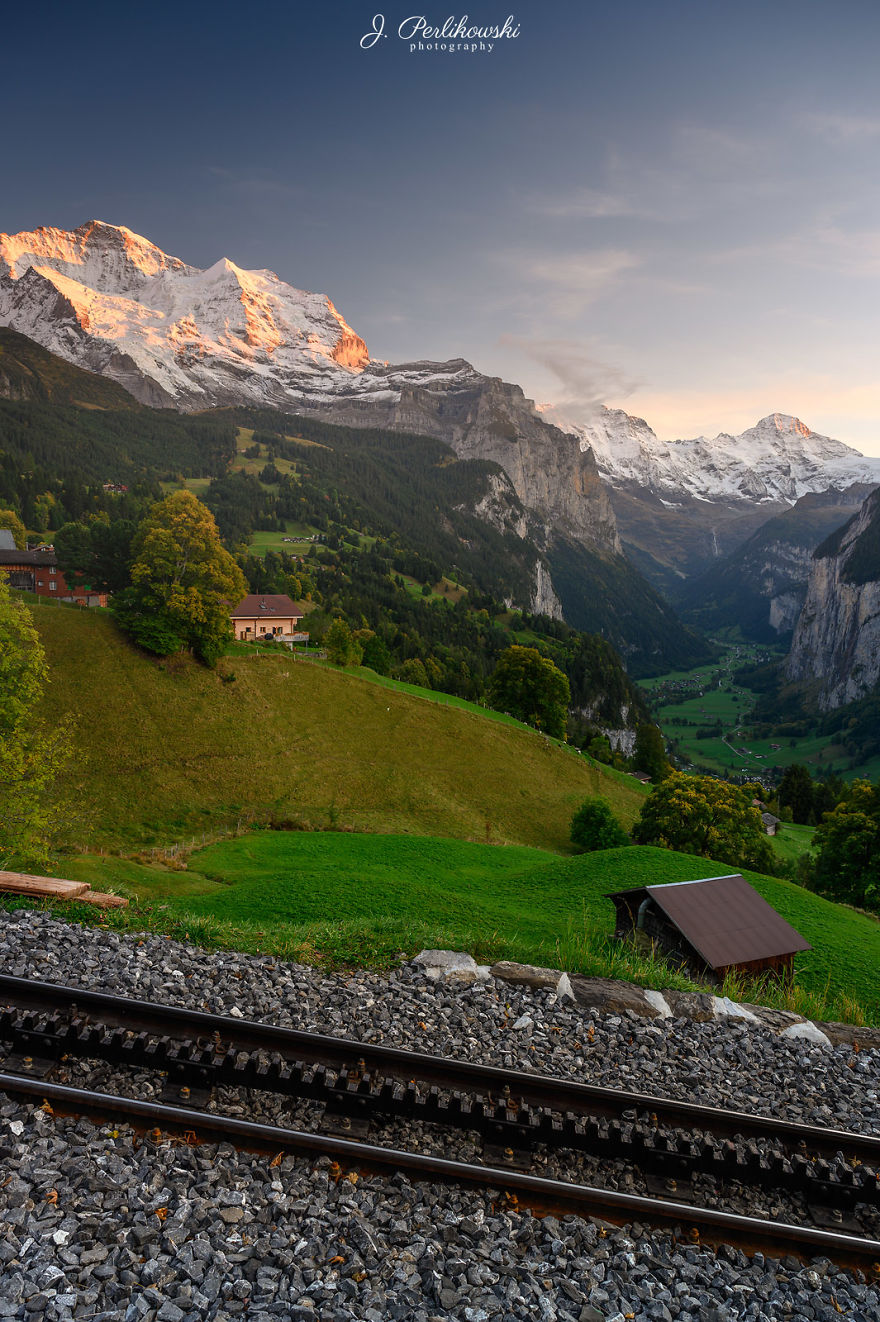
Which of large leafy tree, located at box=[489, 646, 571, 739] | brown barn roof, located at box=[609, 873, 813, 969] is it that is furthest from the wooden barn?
large leafy tree, located at box=[489, 646, 571, 739]

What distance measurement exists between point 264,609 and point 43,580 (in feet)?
102

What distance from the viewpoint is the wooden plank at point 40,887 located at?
1469cm

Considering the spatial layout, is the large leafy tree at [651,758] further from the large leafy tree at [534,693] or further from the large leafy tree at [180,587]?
the large leafy tree at [180,587]

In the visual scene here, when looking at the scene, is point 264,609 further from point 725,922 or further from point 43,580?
point 725,922

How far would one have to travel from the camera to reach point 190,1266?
6691 millimetres

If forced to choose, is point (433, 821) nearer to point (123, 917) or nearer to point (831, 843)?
point (831, 843)

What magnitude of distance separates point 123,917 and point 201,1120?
22.0 ft

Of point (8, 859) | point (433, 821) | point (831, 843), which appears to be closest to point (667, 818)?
point (831, 843)

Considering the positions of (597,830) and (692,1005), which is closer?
(692,1005)

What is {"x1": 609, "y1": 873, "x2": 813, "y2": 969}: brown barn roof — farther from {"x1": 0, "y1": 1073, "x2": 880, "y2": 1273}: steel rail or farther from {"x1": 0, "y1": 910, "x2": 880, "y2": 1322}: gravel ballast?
{"x1": 0, "y1": 1073, "x2": 880, "y2": 1273}: steel rail

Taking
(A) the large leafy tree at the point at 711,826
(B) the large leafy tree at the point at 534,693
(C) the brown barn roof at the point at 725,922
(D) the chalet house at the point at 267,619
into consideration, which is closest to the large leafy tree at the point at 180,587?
(D) the chalet house at the point at 267,619

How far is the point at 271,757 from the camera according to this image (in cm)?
5562

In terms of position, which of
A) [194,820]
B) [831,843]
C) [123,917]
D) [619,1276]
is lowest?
[194,820]

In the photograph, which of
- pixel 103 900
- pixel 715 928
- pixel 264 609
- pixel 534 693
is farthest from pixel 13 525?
pixel 715 928
